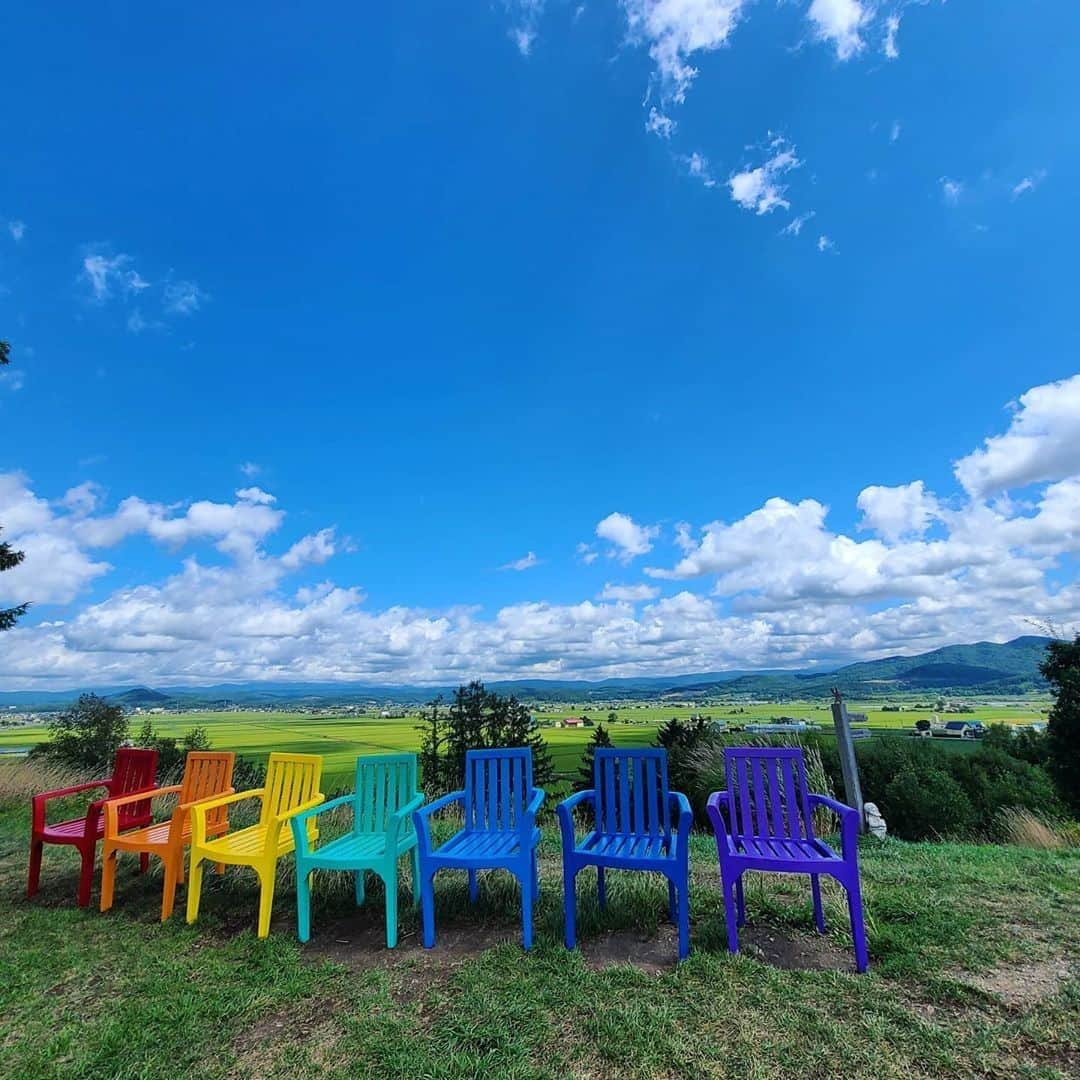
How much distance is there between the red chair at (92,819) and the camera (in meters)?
4.46

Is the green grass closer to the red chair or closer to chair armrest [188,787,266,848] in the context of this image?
the red chair

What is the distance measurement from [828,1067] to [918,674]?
8349 cm

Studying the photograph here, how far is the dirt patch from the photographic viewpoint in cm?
273

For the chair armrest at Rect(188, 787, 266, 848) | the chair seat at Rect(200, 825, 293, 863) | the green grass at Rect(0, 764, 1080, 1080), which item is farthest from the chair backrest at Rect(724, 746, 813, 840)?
the chair armrest at Rect(188, 787, 266, 848)

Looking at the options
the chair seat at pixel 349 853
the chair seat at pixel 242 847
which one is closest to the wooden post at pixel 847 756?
the chair seat at pixel 349 853

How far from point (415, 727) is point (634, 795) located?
32.3 meters

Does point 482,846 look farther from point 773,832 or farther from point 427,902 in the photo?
point 773,832

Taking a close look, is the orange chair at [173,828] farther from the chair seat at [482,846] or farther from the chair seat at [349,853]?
the chair seat at [482,846]

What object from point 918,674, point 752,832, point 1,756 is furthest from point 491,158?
point 918,674

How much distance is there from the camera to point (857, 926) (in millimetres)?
3115

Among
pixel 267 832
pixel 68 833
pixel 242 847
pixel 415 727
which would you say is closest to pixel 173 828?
pixel 242 847

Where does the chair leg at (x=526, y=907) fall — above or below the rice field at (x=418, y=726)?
above

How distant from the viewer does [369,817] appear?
4.51 m

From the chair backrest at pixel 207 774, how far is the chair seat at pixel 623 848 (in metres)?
3.23
